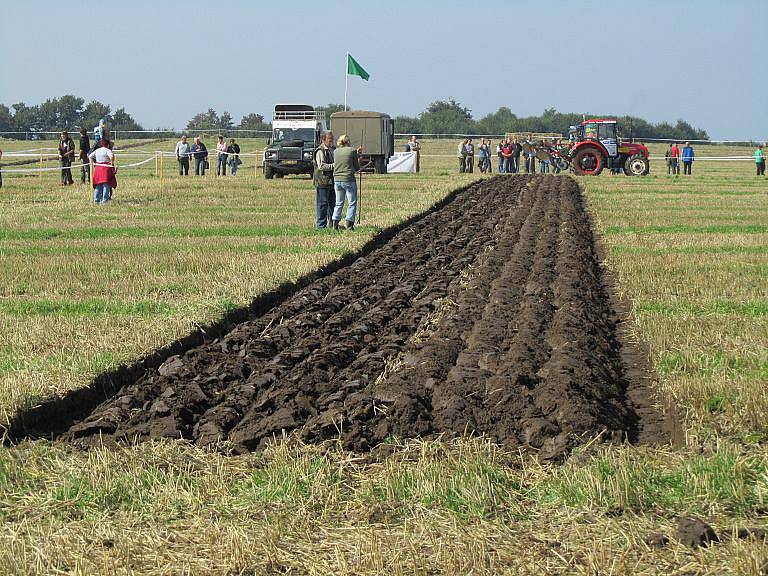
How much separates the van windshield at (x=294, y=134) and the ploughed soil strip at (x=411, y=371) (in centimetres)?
2527

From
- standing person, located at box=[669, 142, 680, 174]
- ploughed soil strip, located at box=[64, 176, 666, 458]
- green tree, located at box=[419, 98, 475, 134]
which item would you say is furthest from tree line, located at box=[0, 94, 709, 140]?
ploughed soil strip, located at box=[64, 176, 666, 458]

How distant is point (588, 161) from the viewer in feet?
139

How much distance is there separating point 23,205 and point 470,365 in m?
17.9

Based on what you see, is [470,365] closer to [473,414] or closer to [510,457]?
[473,414]

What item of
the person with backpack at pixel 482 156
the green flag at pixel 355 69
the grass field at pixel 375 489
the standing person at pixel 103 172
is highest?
the green flag at pixel 355 69

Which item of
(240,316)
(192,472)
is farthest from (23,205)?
(192,472)

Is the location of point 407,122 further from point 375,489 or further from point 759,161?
point 375,489

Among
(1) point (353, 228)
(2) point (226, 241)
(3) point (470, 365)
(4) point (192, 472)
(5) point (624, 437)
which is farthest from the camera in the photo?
(1) point (353, 228)

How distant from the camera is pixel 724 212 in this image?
24109mm

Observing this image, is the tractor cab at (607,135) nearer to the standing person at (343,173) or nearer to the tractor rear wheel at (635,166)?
the tractor rear wheel at (635,166)

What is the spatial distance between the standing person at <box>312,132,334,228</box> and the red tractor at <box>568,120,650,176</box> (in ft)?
84.0

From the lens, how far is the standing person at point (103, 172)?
22645 millimetres

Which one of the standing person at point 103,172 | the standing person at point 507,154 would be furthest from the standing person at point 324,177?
the standing person at point 507,154

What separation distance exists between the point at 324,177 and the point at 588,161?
26.5m
